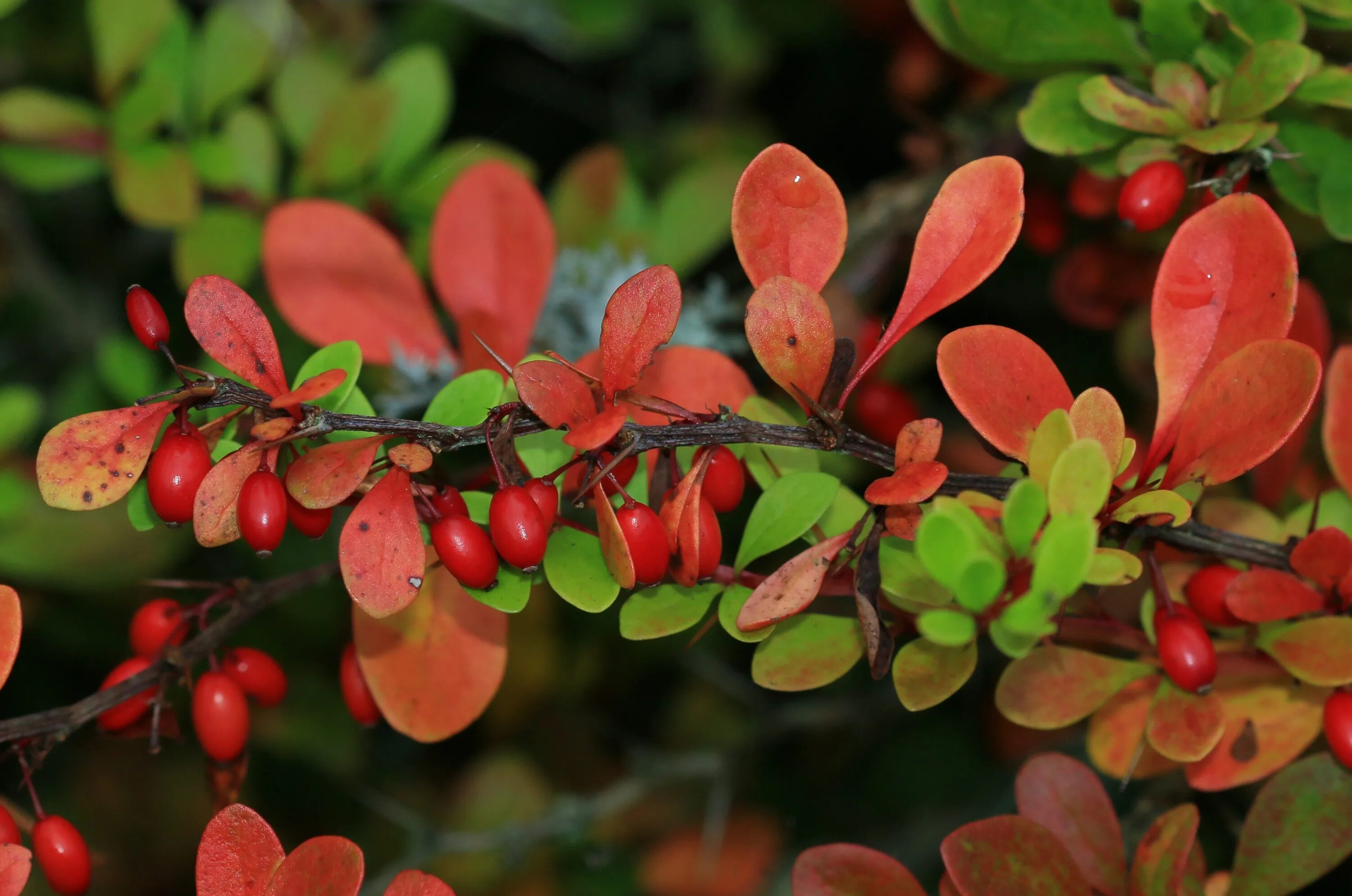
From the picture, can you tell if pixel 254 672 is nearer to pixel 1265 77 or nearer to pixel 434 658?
pixel 434 658

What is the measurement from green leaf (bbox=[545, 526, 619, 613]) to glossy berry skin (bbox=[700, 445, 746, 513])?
7cm

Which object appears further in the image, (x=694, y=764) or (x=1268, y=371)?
(x=694, y=764)

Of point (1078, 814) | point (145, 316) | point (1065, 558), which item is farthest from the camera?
point (1078, 814)

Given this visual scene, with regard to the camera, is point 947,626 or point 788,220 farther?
point 788,220

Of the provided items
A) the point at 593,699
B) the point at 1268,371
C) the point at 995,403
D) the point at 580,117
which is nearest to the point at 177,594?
the point at 593,699

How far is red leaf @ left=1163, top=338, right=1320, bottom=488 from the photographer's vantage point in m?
0.52

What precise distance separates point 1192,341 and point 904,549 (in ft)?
0.64

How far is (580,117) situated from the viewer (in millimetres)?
1492

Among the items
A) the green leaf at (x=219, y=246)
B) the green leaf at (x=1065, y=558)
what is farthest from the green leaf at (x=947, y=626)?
the green leaf at (x=219, y=246)

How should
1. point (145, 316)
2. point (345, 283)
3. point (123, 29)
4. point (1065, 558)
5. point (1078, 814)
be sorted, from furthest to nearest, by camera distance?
1. point (123, 29)
2. point (345, 283)
3. point (1078, 814)
4. point (145, 316)
5. point (1065, 558)

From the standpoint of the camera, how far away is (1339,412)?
0.67m

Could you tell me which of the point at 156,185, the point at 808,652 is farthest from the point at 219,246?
the point at 808,652

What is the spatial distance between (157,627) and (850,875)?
0.43m

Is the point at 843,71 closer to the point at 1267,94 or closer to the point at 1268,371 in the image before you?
the point at 1267,94
